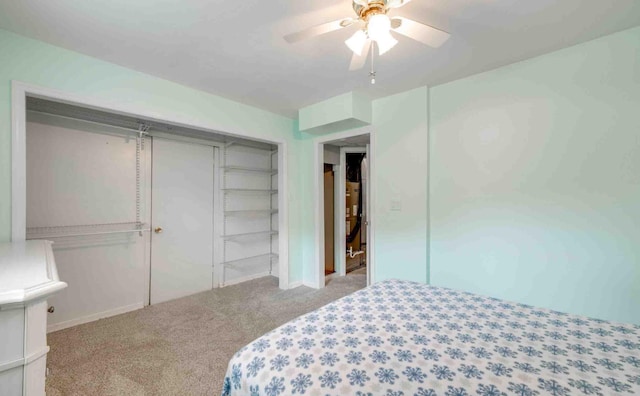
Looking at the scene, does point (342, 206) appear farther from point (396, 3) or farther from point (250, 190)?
point (396, 3)

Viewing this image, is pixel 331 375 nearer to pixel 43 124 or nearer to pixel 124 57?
pixel 124 57

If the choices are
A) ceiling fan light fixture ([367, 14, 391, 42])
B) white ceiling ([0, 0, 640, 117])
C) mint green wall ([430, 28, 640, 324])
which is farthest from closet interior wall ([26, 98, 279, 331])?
mint green wall ([430, 28, 640, 324])

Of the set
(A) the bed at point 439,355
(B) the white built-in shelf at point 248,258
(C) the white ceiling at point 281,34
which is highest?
(C) the white ceiling at point 281,34

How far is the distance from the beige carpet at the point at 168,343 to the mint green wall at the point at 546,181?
180cm

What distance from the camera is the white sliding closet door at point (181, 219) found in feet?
10.3

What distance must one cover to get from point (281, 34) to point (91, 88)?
155cm

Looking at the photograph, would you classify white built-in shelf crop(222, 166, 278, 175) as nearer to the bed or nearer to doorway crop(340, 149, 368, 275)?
doorway crop(340, 149, 368, 275)

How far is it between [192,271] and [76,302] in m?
1.12

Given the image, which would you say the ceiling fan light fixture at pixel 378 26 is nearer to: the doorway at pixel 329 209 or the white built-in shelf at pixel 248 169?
the white built-in shelf at pixel 248 169

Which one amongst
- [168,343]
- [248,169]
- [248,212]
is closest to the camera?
[168,343]

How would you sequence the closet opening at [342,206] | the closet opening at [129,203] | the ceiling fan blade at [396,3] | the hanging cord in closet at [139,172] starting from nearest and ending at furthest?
the ceiling fan blade at [396,3], the closet opening at [129,203], the hanging cord in closet at [139,172], the closet opening at [342,206]

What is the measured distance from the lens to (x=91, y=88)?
208 cm

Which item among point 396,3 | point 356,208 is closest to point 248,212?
point 356,208

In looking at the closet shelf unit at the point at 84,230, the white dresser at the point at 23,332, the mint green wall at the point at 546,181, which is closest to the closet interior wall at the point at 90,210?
the closet shelf unit at the point at 84,230
